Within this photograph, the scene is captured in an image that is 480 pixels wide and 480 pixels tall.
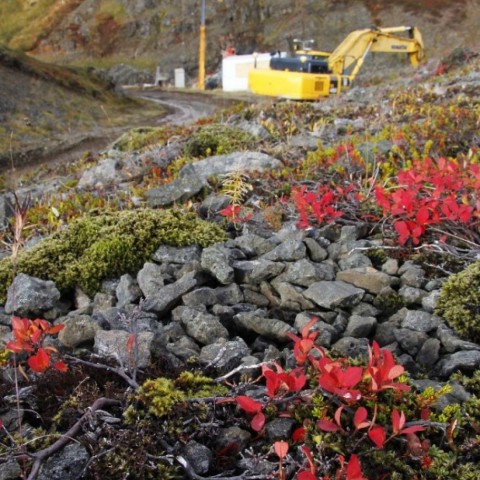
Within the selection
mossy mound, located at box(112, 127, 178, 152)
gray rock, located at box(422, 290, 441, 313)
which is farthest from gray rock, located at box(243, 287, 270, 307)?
mossy mound, located at box(112, 127, 178, 152)

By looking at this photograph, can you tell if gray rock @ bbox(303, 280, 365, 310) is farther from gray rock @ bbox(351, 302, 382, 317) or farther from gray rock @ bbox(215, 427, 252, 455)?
gray rock @ bbox(215, 427, 252, 455)

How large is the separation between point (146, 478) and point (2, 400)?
35.4 inches

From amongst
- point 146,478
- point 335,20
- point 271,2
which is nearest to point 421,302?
point 146,478

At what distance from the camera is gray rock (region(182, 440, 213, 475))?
261cm

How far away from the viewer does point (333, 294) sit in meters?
3.88

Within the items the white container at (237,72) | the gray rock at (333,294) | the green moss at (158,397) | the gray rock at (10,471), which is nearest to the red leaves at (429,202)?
the gray rock at (333,294)

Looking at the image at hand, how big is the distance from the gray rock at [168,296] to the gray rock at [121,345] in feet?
1.87

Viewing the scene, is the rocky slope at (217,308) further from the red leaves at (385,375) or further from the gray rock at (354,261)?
the red leaves at (385,375)

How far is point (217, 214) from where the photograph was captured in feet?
18.8

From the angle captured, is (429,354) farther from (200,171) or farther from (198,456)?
(200,171)

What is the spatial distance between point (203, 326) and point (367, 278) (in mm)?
1302

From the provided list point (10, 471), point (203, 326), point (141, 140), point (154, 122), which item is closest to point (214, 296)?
point (203, 326)

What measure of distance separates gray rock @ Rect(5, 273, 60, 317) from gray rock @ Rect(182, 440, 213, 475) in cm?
206

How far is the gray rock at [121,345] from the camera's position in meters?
3.13
